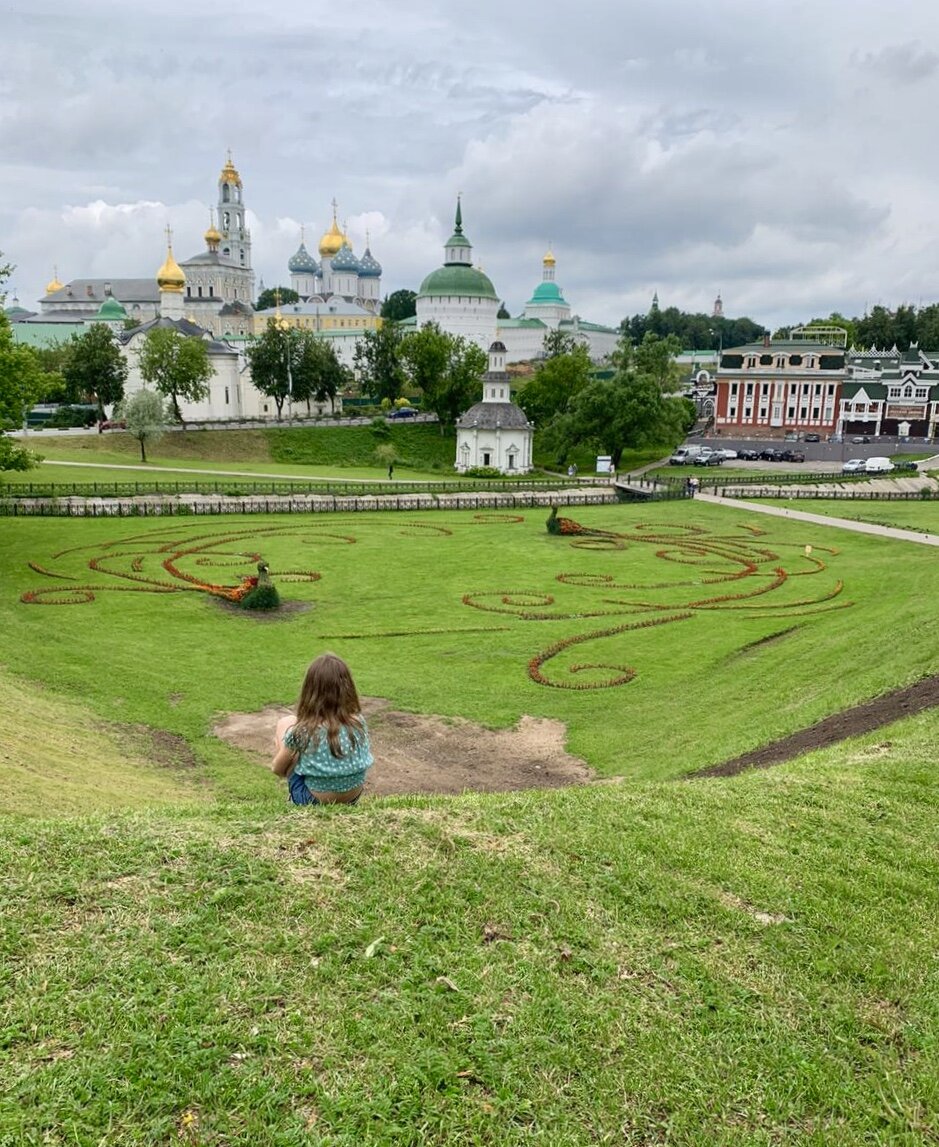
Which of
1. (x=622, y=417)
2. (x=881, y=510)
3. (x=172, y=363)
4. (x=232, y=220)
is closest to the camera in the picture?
(x=881, y=510)

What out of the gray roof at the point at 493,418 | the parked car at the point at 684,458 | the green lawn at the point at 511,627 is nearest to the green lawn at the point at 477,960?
the green lawn at the point at 511,627

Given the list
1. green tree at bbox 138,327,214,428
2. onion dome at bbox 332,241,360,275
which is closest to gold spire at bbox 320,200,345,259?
onion dome at bbox 332,241,360,275

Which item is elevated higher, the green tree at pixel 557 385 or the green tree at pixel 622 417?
the green tree at pixel 557 385

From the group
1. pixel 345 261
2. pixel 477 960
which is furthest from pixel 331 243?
pixel 477 960

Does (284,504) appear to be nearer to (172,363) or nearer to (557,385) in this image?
(172,363)

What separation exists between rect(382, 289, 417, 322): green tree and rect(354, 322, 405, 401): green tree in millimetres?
55196

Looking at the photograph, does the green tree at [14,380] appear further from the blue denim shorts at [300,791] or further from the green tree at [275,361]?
the green tree at [275,361]

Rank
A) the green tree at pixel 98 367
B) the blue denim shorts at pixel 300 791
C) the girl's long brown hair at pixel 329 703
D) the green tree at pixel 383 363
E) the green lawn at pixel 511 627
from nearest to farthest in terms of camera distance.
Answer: the girl's long brown hair at pixel 329 703, the blue denim shorts at pixel 300 791, the green lawn at pixel 511 627, the green tree at pixel 98 367, the green tree at pixel 383 363

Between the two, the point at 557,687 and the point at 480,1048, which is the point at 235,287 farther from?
the point at 480,1048

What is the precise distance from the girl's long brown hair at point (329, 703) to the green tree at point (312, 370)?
261 ft

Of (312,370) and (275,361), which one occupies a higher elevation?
(275,361)

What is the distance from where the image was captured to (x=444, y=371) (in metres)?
85.2

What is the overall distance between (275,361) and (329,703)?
3107 inches

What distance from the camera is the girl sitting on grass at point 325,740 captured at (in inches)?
301
